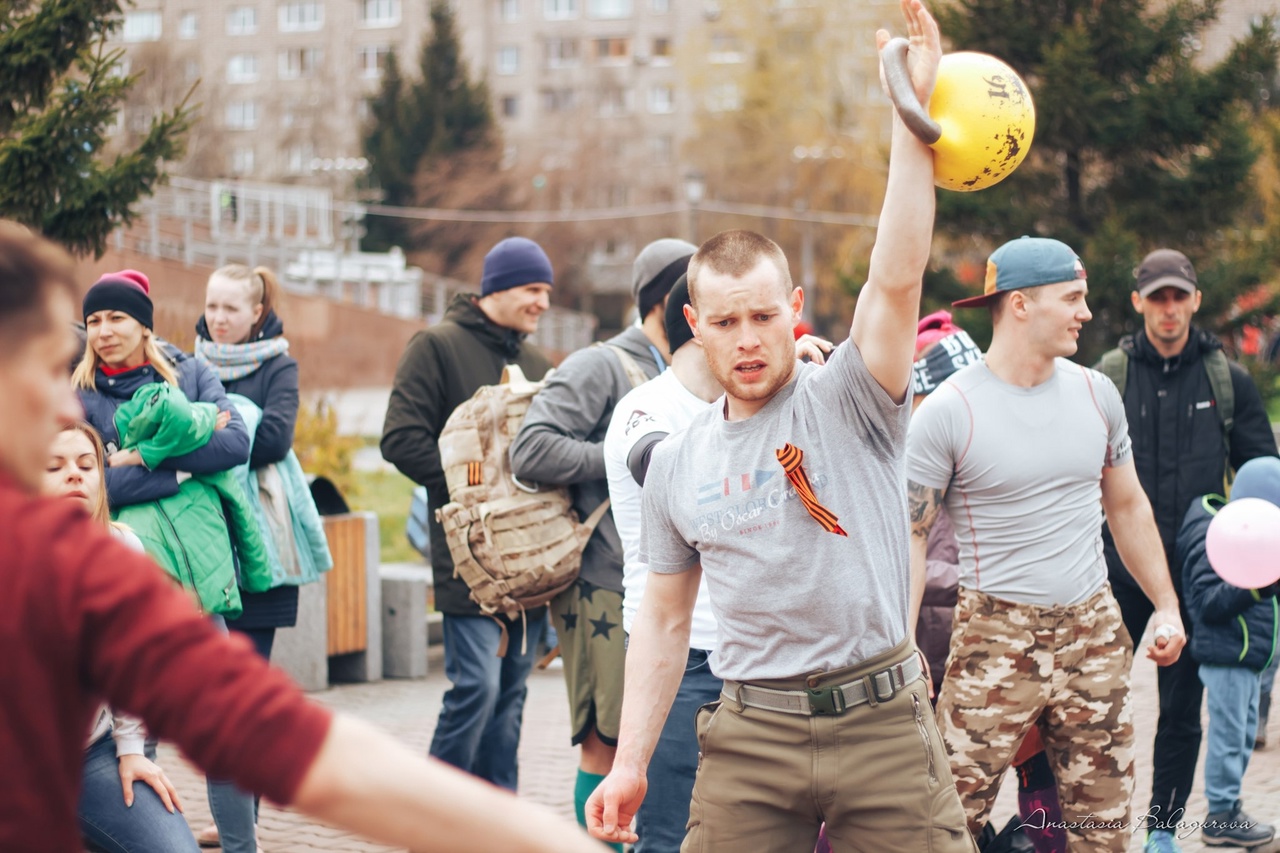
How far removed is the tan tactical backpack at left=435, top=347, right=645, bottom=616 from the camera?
518 centimetres

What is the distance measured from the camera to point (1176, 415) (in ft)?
19.4

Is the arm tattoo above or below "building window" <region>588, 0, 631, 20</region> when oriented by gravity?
below

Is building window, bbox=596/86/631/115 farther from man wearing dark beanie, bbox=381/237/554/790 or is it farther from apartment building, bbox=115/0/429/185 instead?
man wearing dark beanie, bbox=381/237/554/790

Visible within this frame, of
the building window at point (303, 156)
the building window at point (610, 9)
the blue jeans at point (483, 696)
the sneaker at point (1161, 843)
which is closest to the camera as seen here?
the sneaker at point (1161, 843)

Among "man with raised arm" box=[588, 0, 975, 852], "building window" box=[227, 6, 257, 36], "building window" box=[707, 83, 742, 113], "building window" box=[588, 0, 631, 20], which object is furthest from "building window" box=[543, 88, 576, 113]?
"man with raised arm" box=[588, 0, 975, 852]

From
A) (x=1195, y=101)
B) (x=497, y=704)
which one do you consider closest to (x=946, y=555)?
(x=497, y=704)

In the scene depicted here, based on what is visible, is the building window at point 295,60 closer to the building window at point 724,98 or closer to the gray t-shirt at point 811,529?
the building window at point 724,98

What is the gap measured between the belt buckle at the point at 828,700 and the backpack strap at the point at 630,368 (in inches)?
87.1

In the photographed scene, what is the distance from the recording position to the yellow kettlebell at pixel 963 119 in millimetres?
2795

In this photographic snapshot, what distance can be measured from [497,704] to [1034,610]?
8.14ft

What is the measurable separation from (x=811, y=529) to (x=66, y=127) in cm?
711

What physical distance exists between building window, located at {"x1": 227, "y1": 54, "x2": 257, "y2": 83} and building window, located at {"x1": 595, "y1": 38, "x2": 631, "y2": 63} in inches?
827

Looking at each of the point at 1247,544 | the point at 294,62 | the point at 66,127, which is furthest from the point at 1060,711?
the point at 294,62

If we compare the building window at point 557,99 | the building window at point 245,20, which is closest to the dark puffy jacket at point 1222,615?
the building window at point 557,99
